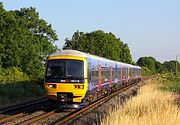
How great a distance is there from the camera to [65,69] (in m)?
18.8

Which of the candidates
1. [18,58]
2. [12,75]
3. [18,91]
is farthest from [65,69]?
[18,58]

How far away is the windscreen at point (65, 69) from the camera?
61.4 ft

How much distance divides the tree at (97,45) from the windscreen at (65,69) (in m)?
59.9

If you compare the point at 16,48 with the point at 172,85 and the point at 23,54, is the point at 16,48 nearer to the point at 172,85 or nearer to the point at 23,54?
the point at 23,54

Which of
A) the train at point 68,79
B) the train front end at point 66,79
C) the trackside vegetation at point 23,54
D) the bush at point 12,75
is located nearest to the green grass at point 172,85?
the trackside vegetation at point 23,54

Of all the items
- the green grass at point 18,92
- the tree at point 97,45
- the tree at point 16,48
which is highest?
the tree at point 97,45

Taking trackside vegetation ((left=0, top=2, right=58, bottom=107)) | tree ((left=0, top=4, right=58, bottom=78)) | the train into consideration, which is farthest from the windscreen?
tree ((left=0, top=4, right=58, bottom=78))

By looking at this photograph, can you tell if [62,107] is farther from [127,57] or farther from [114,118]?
[127,57]

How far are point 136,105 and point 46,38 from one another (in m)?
41.3

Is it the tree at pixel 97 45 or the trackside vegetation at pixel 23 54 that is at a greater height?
the tree at pixel 97 45

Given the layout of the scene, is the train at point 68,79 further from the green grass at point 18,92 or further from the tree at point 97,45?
the tree at point 97,45

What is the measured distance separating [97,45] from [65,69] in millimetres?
77214

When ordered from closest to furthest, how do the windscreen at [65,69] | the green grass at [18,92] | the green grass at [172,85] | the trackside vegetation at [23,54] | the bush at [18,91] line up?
1. the windscreen at [65,69]
2. the green grass at [18,92]
3. the bush at [18,91]
4. the green grass at [172,85]
5. the trackside vegetation at [23,54]

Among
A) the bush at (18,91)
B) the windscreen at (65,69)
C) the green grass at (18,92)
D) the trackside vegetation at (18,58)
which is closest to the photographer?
the windscreen at (65,69)
